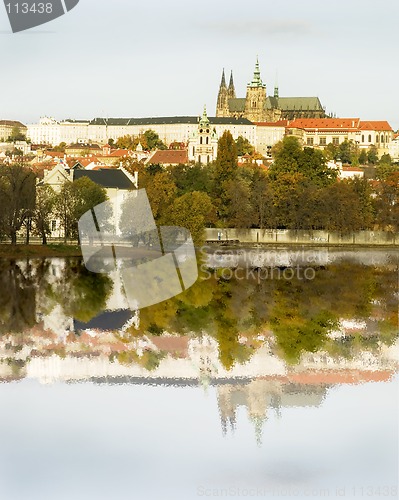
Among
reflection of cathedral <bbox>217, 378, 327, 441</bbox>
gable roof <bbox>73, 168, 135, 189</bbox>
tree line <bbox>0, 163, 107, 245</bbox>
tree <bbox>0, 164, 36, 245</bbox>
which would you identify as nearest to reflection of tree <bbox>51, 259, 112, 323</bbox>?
reflection of cathedral <bbox>217, 378, 327, 441</bbox>

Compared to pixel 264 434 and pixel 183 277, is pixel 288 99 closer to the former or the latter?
pixel 183 277

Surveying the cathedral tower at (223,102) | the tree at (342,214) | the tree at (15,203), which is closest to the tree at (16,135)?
the cathedral tower at (223,102)

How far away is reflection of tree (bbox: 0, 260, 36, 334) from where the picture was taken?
2409cm

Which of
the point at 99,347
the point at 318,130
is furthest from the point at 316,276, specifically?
the point at 318,130

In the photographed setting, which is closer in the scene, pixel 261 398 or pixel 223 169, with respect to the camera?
pixel 261 398

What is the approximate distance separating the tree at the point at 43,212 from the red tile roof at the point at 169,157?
179 feet

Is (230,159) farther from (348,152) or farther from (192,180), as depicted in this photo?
(348,152)

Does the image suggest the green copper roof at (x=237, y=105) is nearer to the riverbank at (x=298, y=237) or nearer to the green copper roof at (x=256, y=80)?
the green copper roof at (x=256, y=80)

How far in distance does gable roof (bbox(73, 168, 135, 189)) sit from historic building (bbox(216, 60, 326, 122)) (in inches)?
4399

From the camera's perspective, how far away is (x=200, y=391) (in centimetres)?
1764

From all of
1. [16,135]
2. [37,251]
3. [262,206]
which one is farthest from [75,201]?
[16,135]

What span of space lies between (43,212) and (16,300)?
21591 mm

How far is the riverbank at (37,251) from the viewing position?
4631cm

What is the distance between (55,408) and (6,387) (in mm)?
1404
